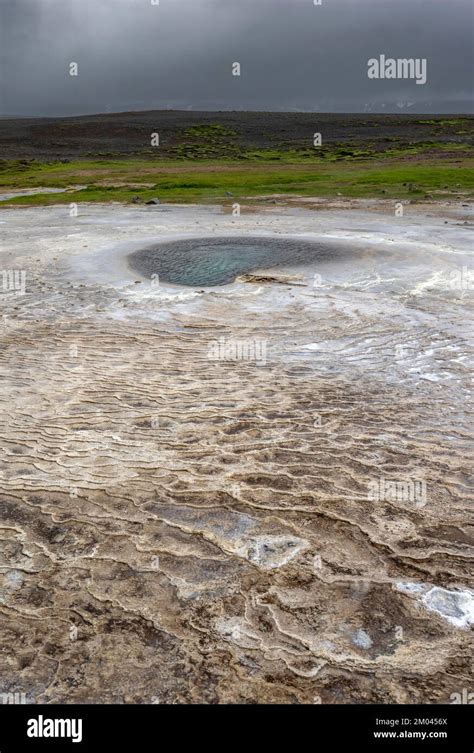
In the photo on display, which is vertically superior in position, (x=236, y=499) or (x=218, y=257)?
(x=218, y=257)

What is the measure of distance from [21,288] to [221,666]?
38.3ft

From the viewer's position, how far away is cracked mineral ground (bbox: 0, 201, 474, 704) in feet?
14.6

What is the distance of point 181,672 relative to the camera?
14.3 feet

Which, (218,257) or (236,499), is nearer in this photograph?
(236,499)

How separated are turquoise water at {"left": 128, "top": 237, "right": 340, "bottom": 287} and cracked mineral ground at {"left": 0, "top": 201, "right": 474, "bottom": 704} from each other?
202cm

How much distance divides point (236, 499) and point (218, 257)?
1165 centimetres

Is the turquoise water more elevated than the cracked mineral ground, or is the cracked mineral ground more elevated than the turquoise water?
the turquoise water

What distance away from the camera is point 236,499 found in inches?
252

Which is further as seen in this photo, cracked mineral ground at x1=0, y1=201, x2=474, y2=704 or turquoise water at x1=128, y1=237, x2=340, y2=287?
turquoise water at x1=128, y1=237, x2=340, y2=287

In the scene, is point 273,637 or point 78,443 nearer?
point 273,637

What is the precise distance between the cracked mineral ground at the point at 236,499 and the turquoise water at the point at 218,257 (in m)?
2.02
